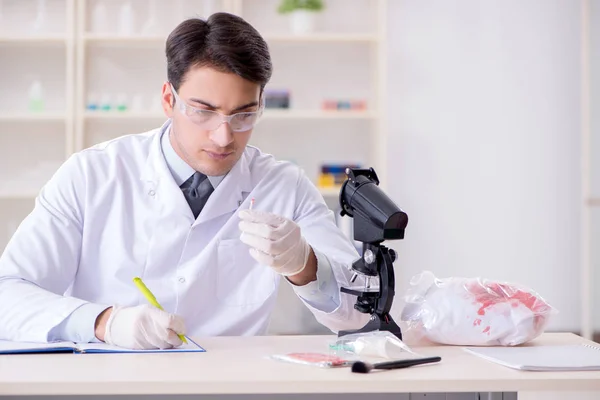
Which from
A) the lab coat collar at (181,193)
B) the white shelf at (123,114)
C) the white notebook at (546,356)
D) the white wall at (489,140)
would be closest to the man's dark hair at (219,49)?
the lab coat collar at (181,193)

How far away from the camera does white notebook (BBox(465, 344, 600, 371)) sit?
1.13 meters

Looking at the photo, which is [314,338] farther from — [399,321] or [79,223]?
[79,223]

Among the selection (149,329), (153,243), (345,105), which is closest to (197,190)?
(153,243)

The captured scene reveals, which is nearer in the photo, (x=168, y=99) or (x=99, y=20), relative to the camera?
(x=168, y=99)

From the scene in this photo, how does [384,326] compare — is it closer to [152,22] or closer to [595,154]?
[152,22]

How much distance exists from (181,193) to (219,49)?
1.12 feet

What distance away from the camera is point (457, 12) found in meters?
4.05

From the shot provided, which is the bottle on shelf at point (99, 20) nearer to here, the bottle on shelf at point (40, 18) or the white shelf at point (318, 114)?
the bottle on shelf at point (40, 18)

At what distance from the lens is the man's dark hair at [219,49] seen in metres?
1.69

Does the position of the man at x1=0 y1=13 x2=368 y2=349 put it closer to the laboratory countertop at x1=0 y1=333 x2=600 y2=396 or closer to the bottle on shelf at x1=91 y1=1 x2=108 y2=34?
the laboratory countertop at x1=0 y1=333 x2=600 y2=396

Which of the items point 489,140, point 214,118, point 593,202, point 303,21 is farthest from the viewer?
point 489,140

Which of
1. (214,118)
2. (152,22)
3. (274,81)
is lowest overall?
(214,118)

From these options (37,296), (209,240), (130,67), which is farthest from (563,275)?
(37,296)

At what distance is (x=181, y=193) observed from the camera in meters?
1.74
